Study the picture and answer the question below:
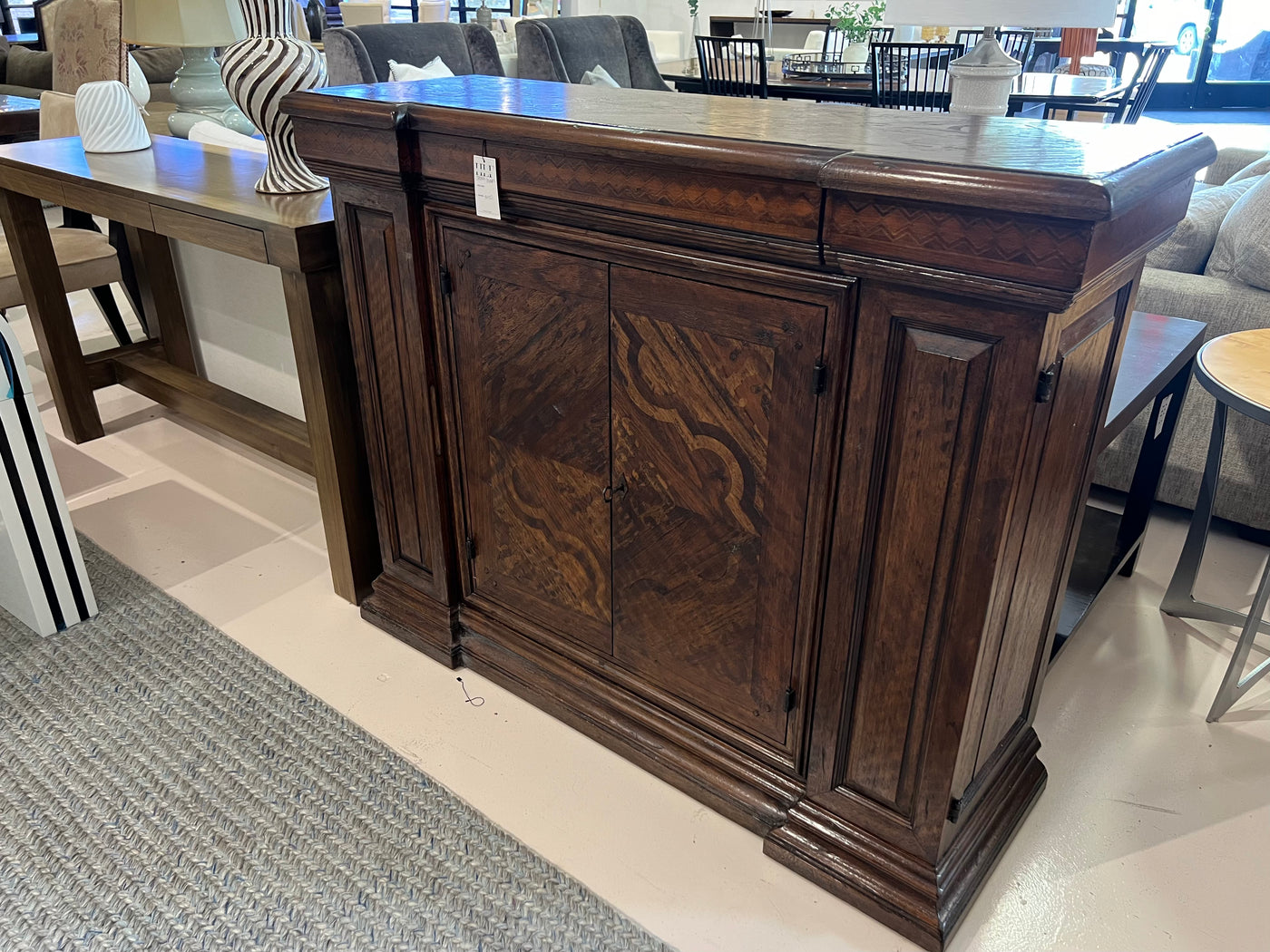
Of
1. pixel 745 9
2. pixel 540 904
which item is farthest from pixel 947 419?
pixel 745 9

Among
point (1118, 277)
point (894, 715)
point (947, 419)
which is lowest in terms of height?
point (894, 715)

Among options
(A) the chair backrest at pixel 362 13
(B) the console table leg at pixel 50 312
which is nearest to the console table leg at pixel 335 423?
(B) the console table leg at pixel 50 312

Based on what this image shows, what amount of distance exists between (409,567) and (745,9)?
917cm

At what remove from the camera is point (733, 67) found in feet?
16.3

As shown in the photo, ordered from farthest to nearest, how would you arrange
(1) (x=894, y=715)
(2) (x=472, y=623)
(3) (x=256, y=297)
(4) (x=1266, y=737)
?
(3) (x=256, y=297) → (2) (x=472, y=623) → (4) (x=1266, y=737) → (1) (x=894, y=715)

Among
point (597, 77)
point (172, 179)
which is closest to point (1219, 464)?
point (172, 179)

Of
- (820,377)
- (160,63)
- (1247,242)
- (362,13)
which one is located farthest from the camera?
(362,13)

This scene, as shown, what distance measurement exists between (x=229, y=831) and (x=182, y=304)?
185 centimetres

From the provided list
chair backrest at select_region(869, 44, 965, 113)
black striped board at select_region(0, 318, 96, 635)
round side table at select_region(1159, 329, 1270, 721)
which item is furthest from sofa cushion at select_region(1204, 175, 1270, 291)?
black striped board at select_region(0, 318, 96, 635)

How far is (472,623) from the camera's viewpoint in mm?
1779

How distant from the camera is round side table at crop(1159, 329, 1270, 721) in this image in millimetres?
1502

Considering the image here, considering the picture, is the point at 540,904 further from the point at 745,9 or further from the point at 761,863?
the point at 745,9

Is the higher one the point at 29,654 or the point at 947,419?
the point at 947,419

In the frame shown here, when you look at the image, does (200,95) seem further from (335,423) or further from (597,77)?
(597,77)
